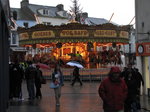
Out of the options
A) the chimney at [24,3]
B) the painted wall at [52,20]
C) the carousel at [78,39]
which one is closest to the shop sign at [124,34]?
the carousel at [78,39]

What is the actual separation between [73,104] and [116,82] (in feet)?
24.3

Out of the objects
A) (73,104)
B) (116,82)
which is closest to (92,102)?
(73,104)

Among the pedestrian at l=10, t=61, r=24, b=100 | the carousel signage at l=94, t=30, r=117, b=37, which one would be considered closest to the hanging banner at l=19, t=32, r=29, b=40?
the carousel signage at l=94, t=30, r=117, b=37

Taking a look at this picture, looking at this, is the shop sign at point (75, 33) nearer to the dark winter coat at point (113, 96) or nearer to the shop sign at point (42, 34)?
the shop sign at point (42, 34)

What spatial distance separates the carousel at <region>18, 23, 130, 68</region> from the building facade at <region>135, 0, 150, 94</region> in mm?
12223

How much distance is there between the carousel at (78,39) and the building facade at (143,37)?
40.1 ft

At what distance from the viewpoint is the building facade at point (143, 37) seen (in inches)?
698

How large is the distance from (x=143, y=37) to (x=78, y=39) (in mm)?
Result: 13332

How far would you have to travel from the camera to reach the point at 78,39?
31.4 m

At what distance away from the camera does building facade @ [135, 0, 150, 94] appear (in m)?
17.7

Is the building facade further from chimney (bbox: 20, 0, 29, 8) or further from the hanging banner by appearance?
chimney (bbox: 20, 0, 29, 8)

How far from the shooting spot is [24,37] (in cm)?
3416

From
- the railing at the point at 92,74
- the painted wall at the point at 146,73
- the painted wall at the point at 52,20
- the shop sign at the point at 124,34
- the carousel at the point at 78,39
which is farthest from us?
the painted wall at the point at 52,20

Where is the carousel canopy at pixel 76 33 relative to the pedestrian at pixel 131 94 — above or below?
above
